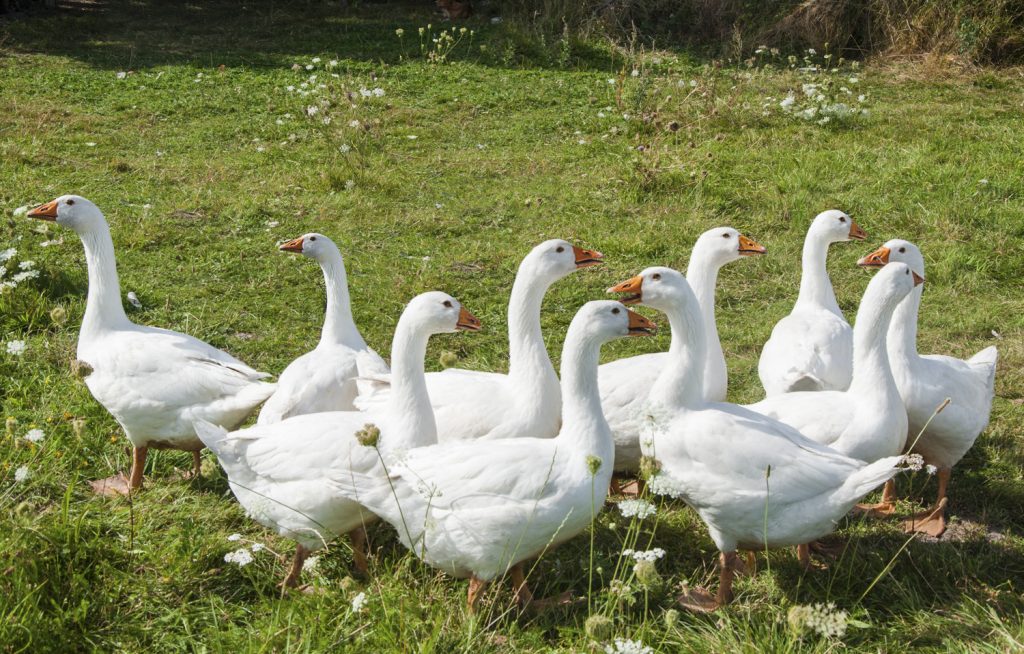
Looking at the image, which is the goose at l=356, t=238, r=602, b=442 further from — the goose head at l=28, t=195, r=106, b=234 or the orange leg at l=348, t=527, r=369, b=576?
the goose head at l=28, t=195, r=106, b=234

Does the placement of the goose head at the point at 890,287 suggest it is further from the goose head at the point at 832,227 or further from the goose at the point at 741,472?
the goose head at the point at 832,227

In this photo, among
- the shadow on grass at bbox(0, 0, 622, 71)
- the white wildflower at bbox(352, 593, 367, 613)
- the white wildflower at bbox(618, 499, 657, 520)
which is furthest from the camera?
the shadow on grass at bbox(0, 0, 622, 71)

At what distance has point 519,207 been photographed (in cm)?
800

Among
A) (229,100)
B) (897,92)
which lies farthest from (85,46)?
(897,92)

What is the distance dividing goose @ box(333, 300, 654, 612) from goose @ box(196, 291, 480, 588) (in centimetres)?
12

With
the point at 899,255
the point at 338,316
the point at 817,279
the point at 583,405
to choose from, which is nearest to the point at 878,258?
the point at 899,255

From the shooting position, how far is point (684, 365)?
3980 mm

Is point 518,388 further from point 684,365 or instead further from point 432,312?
point 684,365

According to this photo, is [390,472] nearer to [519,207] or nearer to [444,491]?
[444,491]

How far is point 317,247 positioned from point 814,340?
263 centimetres

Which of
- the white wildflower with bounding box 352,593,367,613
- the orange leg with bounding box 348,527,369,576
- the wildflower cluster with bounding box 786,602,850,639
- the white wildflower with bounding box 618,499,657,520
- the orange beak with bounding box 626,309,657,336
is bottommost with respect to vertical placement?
the orange leg with bounding box 348,527,369,576

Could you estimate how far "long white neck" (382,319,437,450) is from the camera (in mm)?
3863

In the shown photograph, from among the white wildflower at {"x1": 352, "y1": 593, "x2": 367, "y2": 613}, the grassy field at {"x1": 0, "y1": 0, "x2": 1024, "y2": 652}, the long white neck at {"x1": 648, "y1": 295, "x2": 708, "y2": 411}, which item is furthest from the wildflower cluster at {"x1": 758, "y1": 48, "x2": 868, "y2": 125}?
the white wildflower at {"x1": 352, "y1": 593, "x2": 367, "y2": 613}

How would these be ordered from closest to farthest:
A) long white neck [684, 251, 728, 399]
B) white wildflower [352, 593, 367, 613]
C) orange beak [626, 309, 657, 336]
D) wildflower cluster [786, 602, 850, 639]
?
wildflower cluster [786, 602, 850, 639] < white wildflower [352, 593, 367, 613] < orange beak [626, 309, 657, 336] < long white neck [684, 251, 728, 399]
